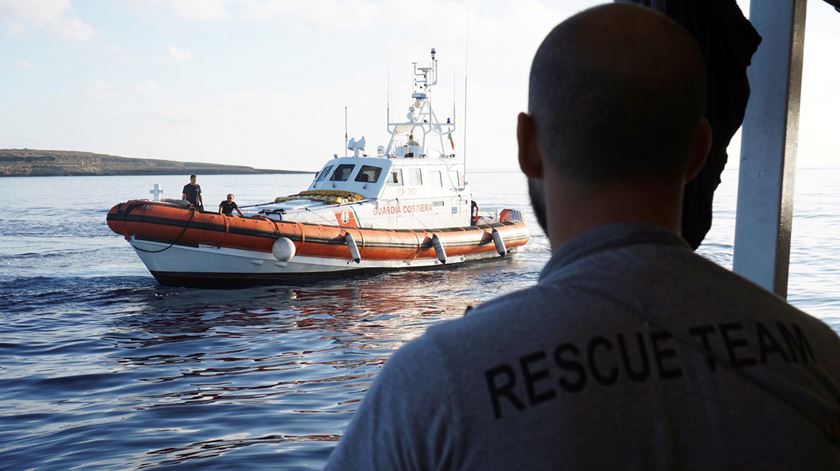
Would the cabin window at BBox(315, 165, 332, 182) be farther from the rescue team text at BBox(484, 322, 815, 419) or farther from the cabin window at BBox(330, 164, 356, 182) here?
the rescue team text at BBox(484, 322, 815, 419)

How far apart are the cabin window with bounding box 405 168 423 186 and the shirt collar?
16.2 meters

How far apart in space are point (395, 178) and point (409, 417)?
16.1 meters

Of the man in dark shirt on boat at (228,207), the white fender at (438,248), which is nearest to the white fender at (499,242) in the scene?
the white fender at (438,248)

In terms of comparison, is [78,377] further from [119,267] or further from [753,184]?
[119,267]

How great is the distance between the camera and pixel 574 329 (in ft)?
3.03

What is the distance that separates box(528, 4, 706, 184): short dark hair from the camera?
98 centimetres

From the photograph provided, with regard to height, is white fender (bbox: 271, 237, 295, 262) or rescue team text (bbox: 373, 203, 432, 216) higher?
rescue team text (bbox: 373, 203, 432, 216)

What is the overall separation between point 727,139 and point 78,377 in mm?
8385

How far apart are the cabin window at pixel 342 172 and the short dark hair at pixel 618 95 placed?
16353 mm

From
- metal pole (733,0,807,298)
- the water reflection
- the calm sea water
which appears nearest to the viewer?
metal pole (733,0,807,298)

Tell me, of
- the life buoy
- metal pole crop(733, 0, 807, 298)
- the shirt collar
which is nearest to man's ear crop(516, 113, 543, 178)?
the shirt collar

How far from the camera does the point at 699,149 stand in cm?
108

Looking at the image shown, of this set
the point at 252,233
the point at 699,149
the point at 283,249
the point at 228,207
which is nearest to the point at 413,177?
the point at 228,207

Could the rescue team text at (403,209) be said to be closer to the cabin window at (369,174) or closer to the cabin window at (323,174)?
the cabin window at (369,174)
